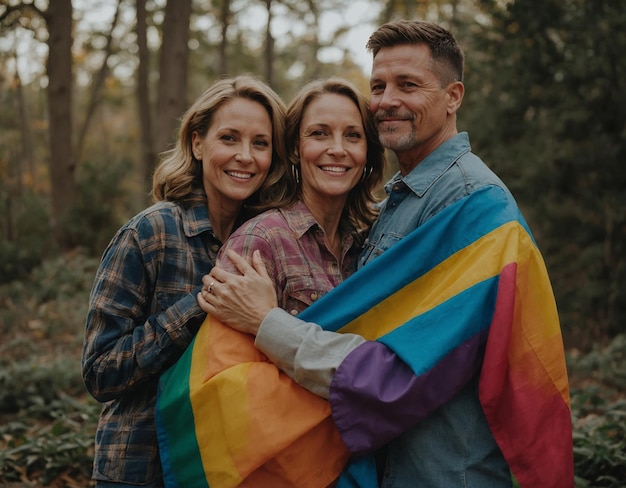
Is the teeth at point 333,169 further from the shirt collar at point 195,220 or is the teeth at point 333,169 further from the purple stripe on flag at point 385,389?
the purple stripe on flag at point 385,389

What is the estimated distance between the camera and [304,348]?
2.29 meters

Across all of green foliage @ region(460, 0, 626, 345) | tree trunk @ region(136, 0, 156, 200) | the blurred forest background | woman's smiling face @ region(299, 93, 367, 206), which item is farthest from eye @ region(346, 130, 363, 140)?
tree trunk @ region(136, 0, 156, 200)

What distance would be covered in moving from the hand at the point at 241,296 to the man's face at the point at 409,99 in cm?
86

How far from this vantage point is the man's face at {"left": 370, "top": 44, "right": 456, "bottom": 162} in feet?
A: 9.29

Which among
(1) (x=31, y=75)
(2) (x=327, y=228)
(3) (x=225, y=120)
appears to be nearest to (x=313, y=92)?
(3) (x=225, y=120)

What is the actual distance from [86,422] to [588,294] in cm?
662

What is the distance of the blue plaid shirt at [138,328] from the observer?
257cm

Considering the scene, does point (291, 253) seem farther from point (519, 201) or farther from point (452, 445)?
point (519, 201)

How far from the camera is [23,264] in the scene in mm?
11984

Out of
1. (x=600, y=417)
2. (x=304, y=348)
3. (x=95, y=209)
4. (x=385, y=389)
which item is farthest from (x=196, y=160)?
(x=95, y=209)

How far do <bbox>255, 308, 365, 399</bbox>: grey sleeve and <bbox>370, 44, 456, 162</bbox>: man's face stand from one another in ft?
3.21

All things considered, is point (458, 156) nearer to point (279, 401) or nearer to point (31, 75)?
point (279, 401)

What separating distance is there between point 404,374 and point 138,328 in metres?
1.11

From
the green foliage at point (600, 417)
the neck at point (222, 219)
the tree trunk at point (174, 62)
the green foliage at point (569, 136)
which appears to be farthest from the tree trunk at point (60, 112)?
the neck at point (222, 219)
